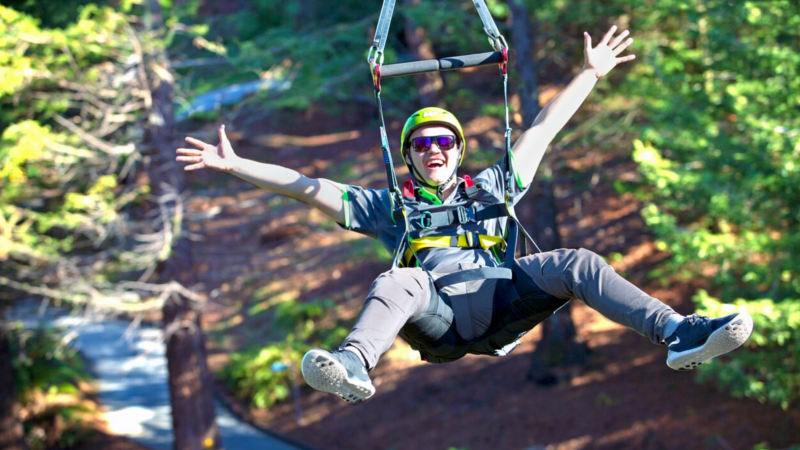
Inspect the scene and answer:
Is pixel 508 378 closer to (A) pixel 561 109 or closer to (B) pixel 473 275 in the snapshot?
(A) pixel 561 109

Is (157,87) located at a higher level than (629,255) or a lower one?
higher

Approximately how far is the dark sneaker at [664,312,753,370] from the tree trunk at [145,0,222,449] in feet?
29.4

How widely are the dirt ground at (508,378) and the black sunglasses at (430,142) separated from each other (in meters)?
8.09

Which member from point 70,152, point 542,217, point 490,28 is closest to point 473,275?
point 490,28

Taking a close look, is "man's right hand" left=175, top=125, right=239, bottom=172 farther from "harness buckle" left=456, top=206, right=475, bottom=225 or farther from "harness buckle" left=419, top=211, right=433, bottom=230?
"harness buckle" left=456, top=206, right=475, bottom=225

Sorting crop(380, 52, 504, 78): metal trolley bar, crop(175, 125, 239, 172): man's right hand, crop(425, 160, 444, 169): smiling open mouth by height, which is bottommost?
crop(425, 160, 444, 169): smiling open mouth

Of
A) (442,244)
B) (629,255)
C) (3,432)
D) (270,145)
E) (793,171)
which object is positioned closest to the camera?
(442,244)

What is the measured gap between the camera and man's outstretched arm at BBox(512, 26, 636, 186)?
5.02 m

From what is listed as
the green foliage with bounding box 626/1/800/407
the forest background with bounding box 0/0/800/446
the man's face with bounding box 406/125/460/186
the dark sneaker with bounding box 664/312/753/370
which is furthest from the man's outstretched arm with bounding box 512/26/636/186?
the green foliage with bounding box 626/1/800/407

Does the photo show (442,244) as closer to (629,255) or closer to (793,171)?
(793,171)

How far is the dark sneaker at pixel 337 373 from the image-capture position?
141 inches

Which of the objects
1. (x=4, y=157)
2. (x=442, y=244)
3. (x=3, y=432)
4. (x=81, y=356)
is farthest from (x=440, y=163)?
(x=81, y=356)

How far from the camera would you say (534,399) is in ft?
47.4

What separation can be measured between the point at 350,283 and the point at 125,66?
871 centimetres
